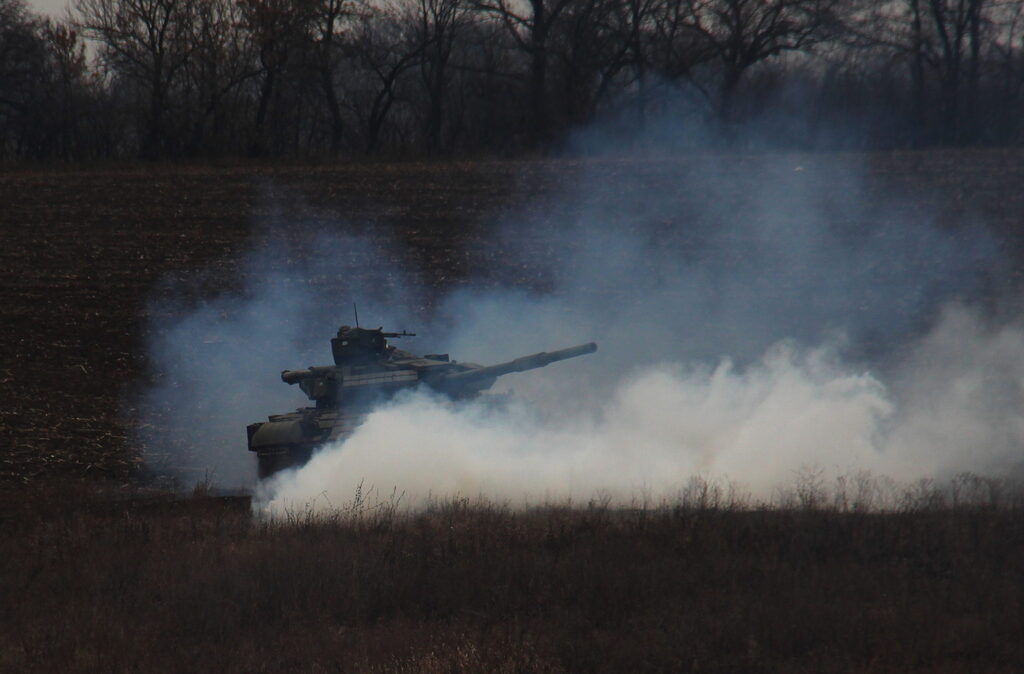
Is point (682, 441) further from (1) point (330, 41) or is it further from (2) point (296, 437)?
(1) point (330, 41)

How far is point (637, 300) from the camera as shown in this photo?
85.2 feet

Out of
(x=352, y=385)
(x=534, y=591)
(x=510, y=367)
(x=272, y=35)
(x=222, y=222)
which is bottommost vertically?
(x=534, y=591)

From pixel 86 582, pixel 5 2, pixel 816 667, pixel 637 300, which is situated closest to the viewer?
pixel 816 667

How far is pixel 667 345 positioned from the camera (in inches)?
933

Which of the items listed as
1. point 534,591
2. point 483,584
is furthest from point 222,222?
point 534,591

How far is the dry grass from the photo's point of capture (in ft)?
28.1

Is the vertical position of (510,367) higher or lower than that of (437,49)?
lower

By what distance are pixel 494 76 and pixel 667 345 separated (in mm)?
22000

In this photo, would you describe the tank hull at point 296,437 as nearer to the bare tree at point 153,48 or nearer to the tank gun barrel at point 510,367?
the tank gun barrel at point 510,367

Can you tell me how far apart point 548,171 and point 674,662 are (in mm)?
27903

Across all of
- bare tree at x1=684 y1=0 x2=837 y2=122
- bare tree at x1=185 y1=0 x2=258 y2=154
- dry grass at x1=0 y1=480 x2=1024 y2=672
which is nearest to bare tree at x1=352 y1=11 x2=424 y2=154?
bare tree at x1=185 y1=0 x2=258 y2=154

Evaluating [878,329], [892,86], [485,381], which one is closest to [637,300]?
[878,329]

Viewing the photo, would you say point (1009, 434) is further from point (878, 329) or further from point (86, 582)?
point (86, 582)

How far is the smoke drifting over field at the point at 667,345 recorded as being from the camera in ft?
49.8
